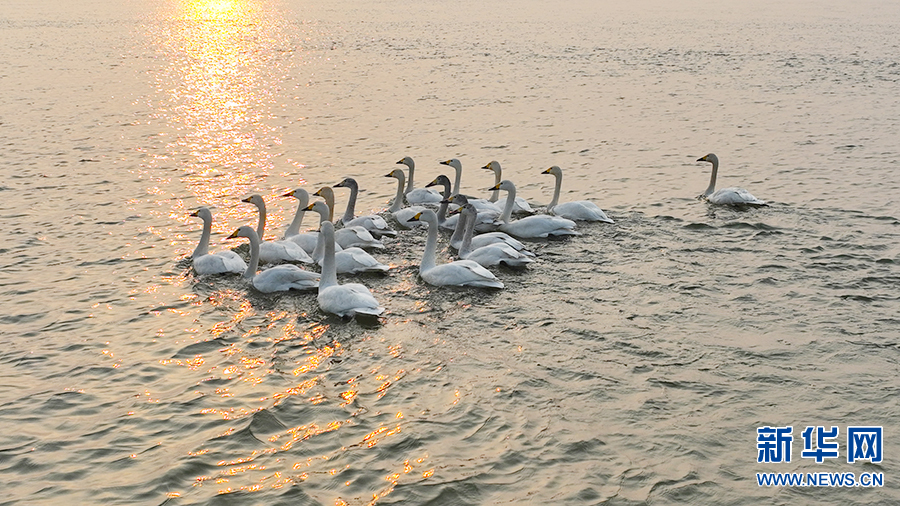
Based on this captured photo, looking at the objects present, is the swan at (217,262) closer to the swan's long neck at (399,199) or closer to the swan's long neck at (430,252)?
the swan's long neck at (430,252)

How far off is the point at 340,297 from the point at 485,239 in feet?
11.1

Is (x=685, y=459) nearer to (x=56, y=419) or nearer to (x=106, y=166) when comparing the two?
(x=56, y=419)

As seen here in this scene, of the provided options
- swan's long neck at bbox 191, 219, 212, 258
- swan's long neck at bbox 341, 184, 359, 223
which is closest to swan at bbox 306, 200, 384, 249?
swan's long neck at bbox 341, 184, 359, 223

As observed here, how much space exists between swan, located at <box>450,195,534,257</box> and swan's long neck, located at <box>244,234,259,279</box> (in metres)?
3.20

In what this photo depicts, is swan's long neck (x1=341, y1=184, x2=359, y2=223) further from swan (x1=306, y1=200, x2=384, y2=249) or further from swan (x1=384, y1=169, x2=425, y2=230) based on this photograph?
swan (x1=306, y1=200, x2=384, y2=249)

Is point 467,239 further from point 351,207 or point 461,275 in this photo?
point 351,207

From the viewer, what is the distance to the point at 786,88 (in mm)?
30688

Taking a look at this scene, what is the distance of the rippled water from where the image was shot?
828 cm

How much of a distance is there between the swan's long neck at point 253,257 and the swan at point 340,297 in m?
1.21

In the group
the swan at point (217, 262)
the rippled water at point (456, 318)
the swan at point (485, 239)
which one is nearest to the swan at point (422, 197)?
the rippled water at point (456, 318)

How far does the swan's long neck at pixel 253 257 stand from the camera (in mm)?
12742

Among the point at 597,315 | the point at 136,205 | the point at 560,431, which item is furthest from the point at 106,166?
the point at 560,431

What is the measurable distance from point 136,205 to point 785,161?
44.1 ft

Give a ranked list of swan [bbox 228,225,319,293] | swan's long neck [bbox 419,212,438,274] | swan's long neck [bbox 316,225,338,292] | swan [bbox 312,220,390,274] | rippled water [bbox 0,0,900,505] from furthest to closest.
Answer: swan's long neck [bbox 419,212,438,274] → swan [bbox 312,220,390,274] → swan [bbox 228,225,319,293] → swan's long neck [bbox 316,225,338,292] → rippled water [bbox 0,0,900,505]
